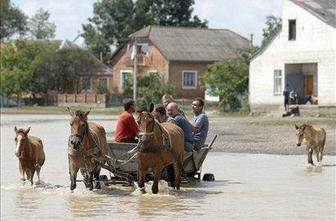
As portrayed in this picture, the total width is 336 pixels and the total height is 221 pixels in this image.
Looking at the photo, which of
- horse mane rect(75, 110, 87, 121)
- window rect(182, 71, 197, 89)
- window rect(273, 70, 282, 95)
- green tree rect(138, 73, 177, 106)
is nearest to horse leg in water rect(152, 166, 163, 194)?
horse mane rect(75, 110, 87, 121)

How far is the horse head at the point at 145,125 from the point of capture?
18.0 m

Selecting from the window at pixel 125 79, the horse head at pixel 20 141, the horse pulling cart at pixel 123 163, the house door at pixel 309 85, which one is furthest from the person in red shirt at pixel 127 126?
the window at pixel 125 79

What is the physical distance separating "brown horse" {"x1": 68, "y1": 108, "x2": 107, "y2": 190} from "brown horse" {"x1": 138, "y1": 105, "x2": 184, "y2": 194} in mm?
989

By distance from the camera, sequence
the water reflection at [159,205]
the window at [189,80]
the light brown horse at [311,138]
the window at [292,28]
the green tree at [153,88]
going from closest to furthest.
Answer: the water reflection at [159,205]
the light brown horse at [311,138]
the window at [292,28]
the green tree at [153,88]
the window at [189,80]

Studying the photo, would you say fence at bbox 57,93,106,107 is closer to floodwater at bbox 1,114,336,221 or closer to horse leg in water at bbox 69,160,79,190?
floodwater at bbox 1,114,336,221

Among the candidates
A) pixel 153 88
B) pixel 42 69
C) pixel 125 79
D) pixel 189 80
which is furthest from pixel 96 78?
pixel 153 88

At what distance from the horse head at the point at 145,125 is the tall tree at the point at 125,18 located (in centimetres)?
10386

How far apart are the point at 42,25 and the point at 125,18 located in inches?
1931

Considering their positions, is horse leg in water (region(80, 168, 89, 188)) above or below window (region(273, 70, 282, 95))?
below

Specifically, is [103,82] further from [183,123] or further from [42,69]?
[183,123]

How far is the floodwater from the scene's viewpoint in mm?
15945

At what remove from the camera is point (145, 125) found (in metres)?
18.1

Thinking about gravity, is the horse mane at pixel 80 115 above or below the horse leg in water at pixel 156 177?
above

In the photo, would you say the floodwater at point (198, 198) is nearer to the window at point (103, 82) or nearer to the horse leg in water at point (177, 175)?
the horse leg in water at point (177, 175)
